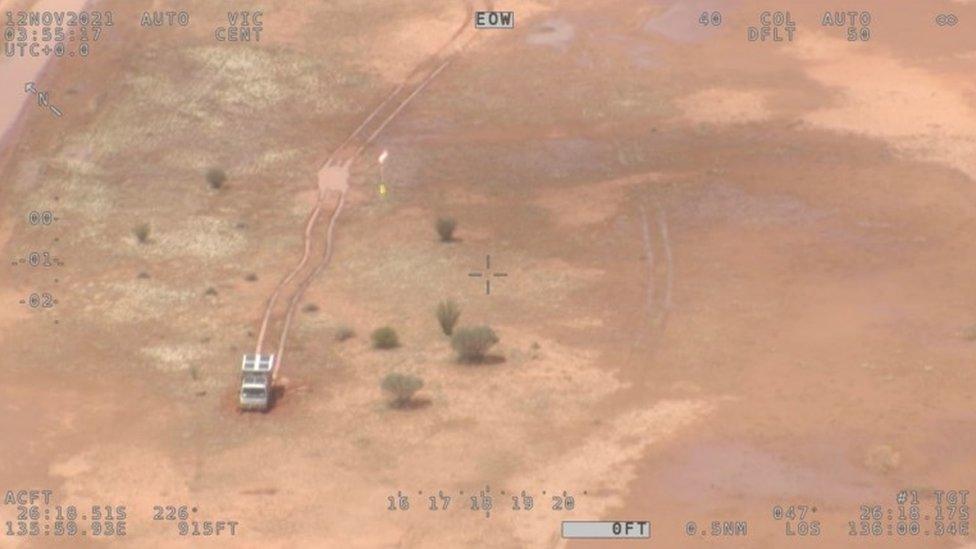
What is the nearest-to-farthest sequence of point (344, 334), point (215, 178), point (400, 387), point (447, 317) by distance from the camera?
point (400, 387) → point (447, 317) → point (344, 334) → point (215, 178)

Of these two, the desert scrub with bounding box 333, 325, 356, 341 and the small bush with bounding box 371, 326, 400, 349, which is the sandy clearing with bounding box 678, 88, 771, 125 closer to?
the desert scrub with bounding box 333, 325, 356, 341

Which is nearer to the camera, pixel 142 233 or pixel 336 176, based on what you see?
pixel 142 233

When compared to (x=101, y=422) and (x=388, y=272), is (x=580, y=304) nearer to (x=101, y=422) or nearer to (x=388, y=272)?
(x=388, y=272)

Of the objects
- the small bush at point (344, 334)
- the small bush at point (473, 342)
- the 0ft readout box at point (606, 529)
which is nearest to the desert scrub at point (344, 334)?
the small bush at point (344, 334)

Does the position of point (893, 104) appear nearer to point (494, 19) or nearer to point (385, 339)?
point (494, 19)

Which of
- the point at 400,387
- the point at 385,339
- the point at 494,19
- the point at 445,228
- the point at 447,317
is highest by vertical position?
the point at 494,19

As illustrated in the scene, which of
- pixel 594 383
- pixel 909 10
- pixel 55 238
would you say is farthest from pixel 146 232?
pixel 909 10

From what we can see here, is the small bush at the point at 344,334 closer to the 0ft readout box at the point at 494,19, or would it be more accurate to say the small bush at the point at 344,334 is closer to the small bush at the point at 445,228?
the small bush at the point at 445,228

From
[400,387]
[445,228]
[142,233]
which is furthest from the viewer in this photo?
[142,233]
